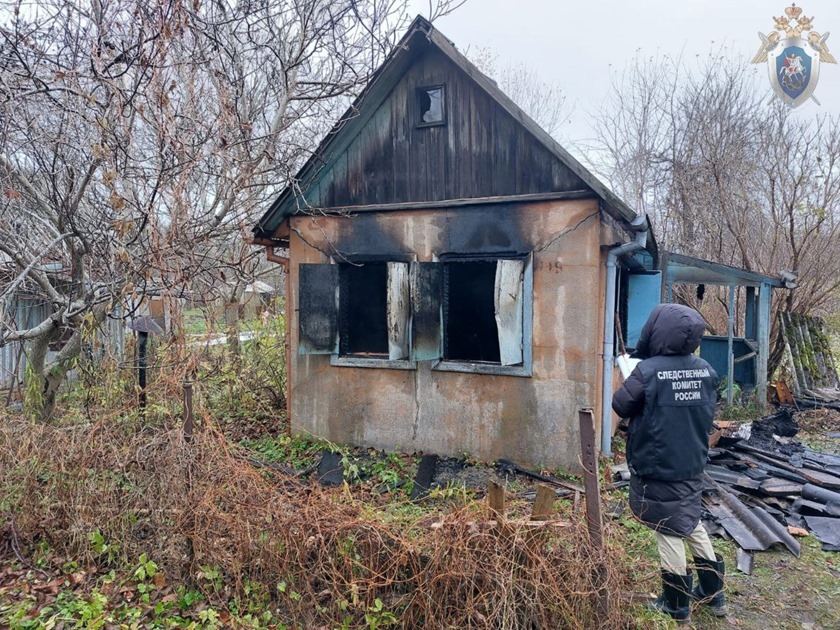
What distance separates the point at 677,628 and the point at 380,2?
23.1 ft

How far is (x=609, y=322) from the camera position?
654 cm

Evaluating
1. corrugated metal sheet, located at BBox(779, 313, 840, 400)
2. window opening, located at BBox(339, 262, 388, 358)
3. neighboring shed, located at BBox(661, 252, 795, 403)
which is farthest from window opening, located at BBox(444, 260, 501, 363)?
corrugated metal sheet, located at BBox(779, 313, 840, 400)

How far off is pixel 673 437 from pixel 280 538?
274 cm

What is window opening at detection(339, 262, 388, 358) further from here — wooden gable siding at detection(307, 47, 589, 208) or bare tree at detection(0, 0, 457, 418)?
bare tree at detection(0, 0, 457, 418)

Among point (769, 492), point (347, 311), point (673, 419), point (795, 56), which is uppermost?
point (795, 56)

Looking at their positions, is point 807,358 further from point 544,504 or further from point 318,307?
point 544,504

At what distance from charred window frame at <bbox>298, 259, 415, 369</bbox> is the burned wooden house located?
0.02 m

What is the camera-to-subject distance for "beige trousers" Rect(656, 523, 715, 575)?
11.8ft

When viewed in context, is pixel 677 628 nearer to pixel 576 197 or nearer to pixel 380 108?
pixel 576 197

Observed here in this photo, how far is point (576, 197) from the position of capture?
20.9 feet

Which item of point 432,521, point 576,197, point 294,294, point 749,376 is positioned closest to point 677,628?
point 432,521

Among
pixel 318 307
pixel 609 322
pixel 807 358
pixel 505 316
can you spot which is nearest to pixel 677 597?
pixel 609 322

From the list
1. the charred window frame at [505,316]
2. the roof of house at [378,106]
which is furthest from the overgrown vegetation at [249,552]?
the roof of house at [378,106]

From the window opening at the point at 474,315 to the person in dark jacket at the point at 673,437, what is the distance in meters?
4.77
